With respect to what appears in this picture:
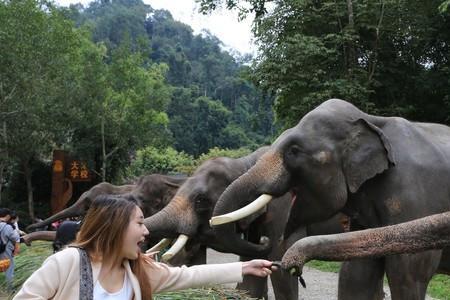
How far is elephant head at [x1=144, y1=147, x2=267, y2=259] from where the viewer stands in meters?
6.14

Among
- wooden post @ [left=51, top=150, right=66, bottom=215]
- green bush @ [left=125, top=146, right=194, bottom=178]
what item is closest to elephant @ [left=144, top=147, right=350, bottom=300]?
wooden post @ [left=51, top=150, right=66, bottom=215]

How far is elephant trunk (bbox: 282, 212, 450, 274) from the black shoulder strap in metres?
0.76

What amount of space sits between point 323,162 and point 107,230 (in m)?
2.68

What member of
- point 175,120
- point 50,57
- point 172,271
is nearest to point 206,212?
point 172,271

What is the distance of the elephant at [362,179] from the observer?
464 cm

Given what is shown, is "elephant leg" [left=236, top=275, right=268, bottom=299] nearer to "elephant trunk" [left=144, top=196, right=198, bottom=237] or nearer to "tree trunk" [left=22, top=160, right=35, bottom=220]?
"elephant trunk" [left=144, top=196, right=198, bottom=237]

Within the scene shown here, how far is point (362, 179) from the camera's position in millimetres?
4797

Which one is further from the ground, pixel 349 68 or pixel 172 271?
pixel 349 68

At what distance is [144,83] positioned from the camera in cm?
2492

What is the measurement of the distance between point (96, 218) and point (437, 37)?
1522cm

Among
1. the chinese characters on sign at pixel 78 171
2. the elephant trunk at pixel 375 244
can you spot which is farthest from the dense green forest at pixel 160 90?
the elephant trunk at pixel 375 244

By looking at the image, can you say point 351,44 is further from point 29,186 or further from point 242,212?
point 242,212

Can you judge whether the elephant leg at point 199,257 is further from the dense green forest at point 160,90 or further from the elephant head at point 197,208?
the dense green forest at point 160,90

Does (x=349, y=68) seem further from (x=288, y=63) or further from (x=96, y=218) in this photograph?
(x=96, y=218)
